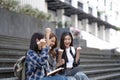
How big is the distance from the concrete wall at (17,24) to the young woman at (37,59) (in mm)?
7651

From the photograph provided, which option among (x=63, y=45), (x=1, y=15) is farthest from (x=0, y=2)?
(x=63, y=45)

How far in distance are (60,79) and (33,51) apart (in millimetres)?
583

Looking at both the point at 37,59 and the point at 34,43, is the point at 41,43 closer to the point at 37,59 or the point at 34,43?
the point at 34,43

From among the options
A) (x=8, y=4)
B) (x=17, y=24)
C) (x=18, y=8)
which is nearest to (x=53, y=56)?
(x=17, y=24)

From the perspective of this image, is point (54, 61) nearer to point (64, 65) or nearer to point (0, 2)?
point (64, 65)

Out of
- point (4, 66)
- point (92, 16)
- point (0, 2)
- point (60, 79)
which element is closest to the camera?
point (60, 79)

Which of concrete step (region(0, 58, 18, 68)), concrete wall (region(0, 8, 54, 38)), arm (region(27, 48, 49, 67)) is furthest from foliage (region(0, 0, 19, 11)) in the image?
arm (region(27, 48, 49, 67))

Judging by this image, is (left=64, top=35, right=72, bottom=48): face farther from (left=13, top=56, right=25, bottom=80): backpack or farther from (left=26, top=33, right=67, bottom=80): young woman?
(left=13, top=56, right=25, bottom=80): backpack

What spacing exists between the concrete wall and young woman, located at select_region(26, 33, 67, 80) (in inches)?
301

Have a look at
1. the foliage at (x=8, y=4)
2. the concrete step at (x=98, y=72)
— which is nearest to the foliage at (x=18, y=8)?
the foliage at (x=8, y=4)

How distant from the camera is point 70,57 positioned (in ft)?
18.3

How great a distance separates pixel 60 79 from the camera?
15.1 ft

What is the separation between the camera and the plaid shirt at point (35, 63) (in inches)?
188

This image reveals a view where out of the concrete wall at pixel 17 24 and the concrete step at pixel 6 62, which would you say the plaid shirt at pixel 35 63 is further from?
the concrete wall at pixel 17 24
